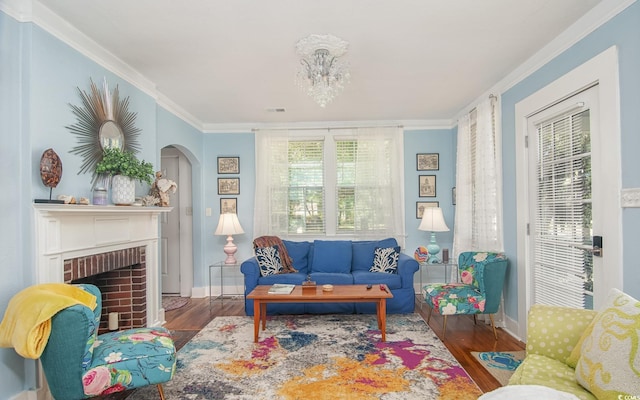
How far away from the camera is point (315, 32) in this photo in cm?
257

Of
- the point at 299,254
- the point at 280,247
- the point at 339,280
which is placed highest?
the point at 280,247

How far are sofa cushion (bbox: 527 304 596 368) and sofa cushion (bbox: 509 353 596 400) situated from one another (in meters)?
0.07

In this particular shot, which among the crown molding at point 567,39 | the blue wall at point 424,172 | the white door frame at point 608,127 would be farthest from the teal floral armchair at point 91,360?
the blue wall at point 424,172

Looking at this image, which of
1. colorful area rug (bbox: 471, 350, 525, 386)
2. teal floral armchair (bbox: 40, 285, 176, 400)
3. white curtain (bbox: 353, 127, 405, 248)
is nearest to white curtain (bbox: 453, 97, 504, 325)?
colorful area rug (bbox: 471, 350, 525, 386)

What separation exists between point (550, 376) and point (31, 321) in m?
2.57

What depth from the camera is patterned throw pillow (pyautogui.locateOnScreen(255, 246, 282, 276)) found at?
4328mm

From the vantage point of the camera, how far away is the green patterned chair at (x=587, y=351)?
1347mm

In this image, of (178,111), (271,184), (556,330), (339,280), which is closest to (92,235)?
(178,111)

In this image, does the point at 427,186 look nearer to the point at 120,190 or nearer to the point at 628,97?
the point at 628,97

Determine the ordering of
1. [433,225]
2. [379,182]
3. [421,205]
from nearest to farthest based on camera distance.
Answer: [433,225]
[379,182]
[421,205]

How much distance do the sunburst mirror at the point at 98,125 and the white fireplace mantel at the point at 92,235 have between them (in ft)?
1.20

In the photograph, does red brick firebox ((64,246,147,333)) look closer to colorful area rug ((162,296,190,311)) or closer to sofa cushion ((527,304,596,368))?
colorful area rug ((162,296,190,311))

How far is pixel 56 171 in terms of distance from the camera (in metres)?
2.27

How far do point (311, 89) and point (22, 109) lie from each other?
6.48 feet
